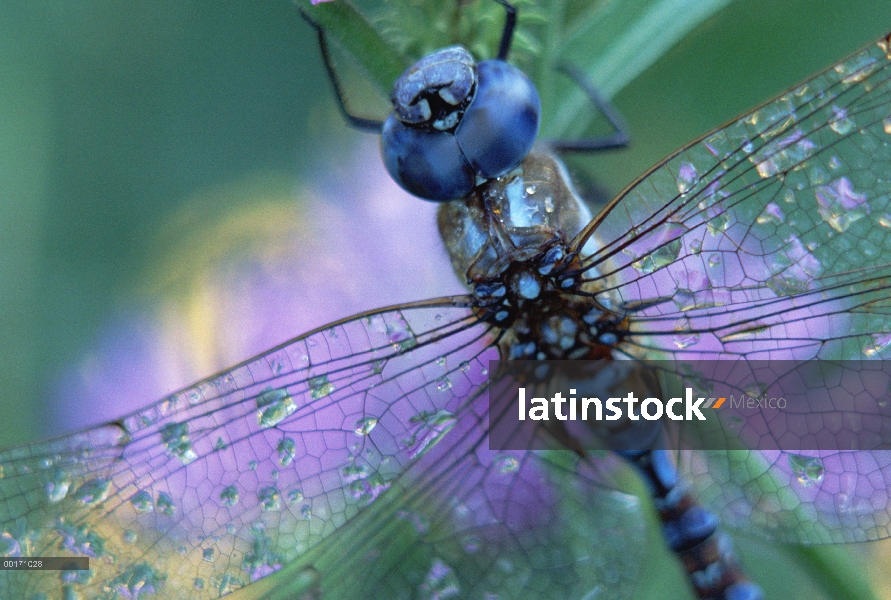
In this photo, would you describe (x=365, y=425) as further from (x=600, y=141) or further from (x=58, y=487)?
(x=600, y=141)

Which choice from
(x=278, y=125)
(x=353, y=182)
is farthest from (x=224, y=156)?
(x=353, y=182)

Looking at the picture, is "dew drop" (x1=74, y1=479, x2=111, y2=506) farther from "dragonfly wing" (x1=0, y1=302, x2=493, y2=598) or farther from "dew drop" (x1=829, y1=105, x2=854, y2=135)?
"dew drop" (x1=829, y1=105, x2=854, y2=135)

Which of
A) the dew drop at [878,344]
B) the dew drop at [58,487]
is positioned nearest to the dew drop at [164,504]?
the dew drop at [58,487]

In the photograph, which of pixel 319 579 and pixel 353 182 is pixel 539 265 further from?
pixel 353 182

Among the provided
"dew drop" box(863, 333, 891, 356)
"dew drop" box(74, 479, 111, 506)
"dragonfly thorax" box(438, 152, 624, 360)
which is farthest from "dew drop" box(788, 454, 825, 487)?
"dew drop" box(74, 479, 111, 506)

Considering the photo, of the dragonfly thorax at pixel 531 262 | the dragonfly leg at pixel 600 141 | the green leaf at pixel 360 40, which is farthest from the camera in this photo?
the dragonfly leg at pixel 600 141

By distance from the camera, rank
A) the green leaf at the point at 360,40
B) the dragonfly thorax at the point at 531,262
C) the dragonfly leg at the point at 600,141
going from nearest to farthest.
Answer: the green leaf at the point at 360,40 → the dragonfly thorax at the point at 531,262 → the dragonfly leg at the point at 600,141

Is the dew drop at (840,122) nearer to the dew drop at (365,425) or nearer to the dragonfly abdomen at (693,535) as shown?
the dragonfly abdomen at (693,535)
